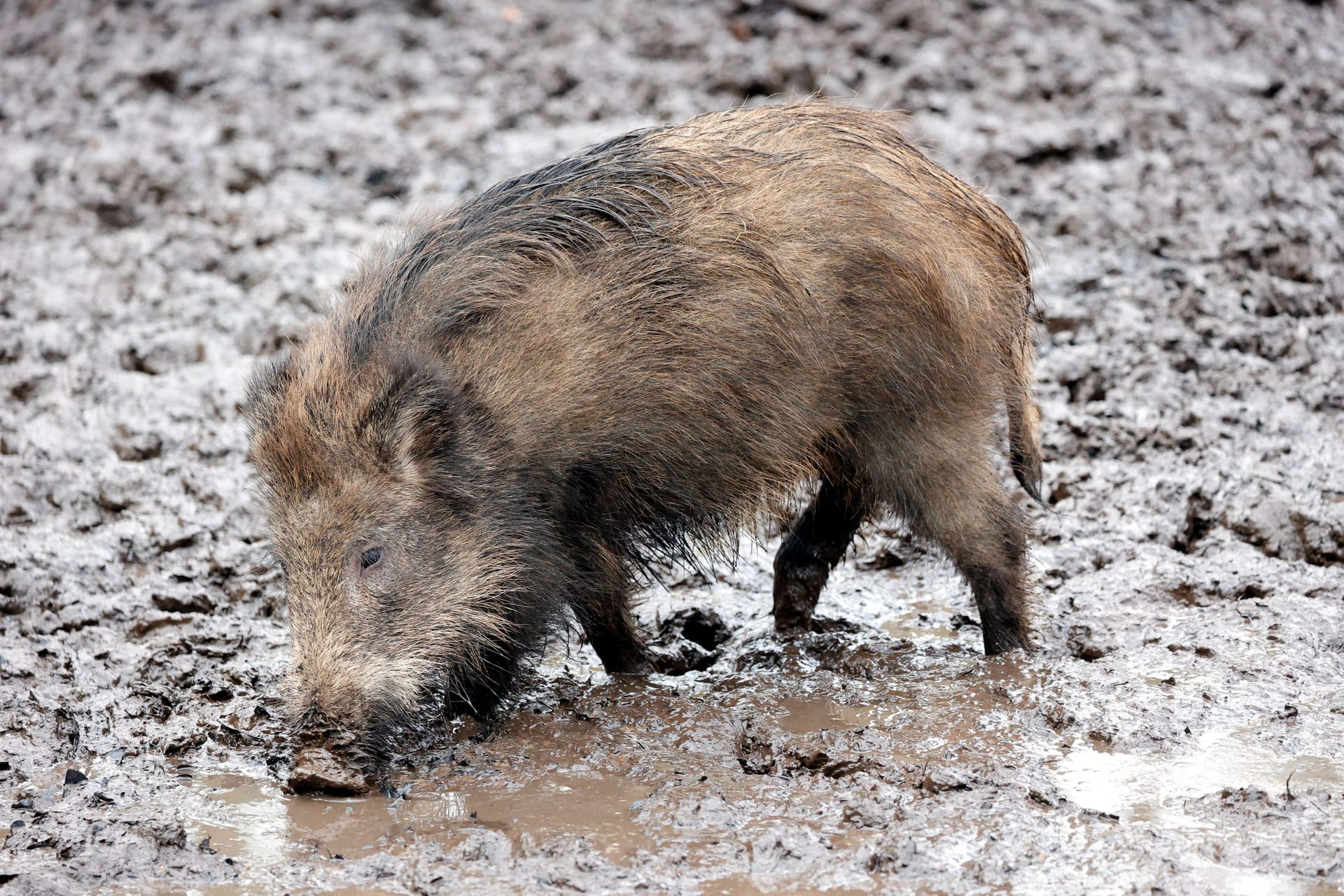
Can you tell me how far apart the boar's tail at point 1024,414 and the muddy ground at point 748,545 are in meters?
0.44

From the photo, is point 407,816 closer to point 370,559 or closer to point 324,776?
point 324,776

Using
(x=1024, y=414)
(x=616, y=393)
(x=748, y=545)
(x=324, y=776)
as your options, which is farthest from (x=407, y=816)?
(x=1024, y=414)

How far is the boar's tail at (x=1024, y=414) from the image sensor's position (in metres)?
4.97

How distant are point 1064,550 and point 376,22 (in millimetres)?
6720

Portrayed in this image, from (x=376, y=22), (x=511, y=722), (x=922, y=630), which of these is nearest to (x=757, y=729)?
(x=511, y=722)

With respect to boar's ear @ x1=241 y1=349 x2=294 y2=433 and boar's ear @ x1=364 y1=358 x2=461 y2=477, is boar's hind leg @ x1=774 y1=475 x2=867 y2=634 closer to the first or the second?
boar's ear @ x1=364 y1=358 x2=461 y2=477

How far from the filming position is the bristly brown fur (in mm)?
4238

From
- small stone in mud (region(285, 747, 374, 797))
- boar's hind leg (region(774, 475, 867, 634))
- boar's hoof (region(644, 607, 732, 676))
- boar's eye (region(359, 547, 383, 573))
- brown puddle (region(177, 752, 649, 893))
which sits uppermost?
boar's eye (region(359, 547, 383, 573))

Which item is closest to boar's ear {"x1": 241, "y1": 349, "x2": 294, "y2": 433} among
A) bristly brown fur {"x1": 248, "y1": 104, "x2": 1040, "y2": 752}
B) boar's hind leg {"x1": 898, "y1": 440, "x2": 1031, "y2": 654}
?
bristly brown fur {"x1": 248, "y1": 104, "x2": 1040, "y2": 752}

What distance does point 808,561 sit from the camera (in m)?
5.17

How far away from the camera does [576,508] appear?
14.7 ft

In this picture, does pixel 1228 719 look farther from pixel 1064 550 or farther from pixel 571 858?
pixel 571 858

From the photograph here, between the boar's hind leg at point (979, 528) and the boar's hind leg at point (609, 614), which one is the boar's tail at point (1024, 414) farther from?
the boar's hind leg at point (609, 614)

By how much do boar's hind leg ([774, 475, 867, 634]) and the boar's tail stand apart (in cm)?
61
